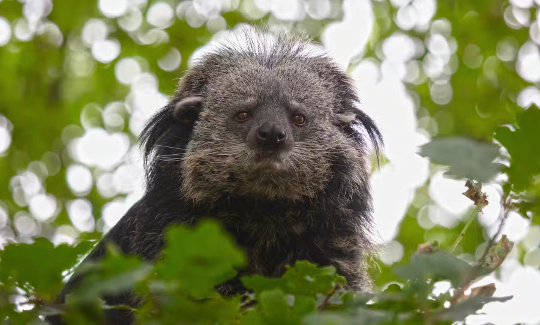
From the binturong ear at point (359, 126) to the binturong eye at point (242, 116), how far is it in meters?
→ 0.76

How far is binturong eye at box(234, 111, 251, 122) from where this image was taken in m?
4.94

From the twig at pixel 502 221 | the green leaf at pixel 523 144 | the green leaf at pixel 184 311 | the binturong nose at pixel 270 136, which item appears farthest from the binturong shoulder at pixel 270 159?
the green leaf at pixel 184 311

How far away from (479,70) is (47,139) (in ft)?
18.7

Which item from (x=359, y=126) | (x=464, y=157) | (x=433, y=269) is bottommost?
(x=433, y=269)

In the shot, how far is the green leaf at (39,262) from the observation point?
179cm

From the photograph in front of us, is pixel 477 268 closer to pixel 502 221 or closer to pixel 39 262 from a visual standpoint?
pixel 502 221

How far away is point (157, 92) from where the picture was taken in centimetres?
991

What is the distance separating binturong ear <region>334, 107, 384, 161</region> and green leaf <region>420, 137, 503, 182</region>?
360 cm

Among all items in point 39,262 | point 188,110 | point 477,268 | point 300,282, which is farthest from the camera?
point 188,110

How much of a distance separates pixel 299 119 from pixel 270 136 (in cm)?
57

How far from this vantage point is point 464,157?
1744 millimetres

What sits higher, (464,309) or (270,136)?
(270,136)

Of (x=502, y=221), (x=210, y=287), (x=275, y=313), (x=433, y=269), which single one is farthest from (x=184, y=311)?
(x=502, y=221)

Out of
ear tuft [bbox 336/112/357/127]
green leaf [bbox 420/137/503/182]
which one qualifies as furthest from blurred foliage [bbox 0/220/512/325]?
ear tuft [bbox 336/112/357/127]
